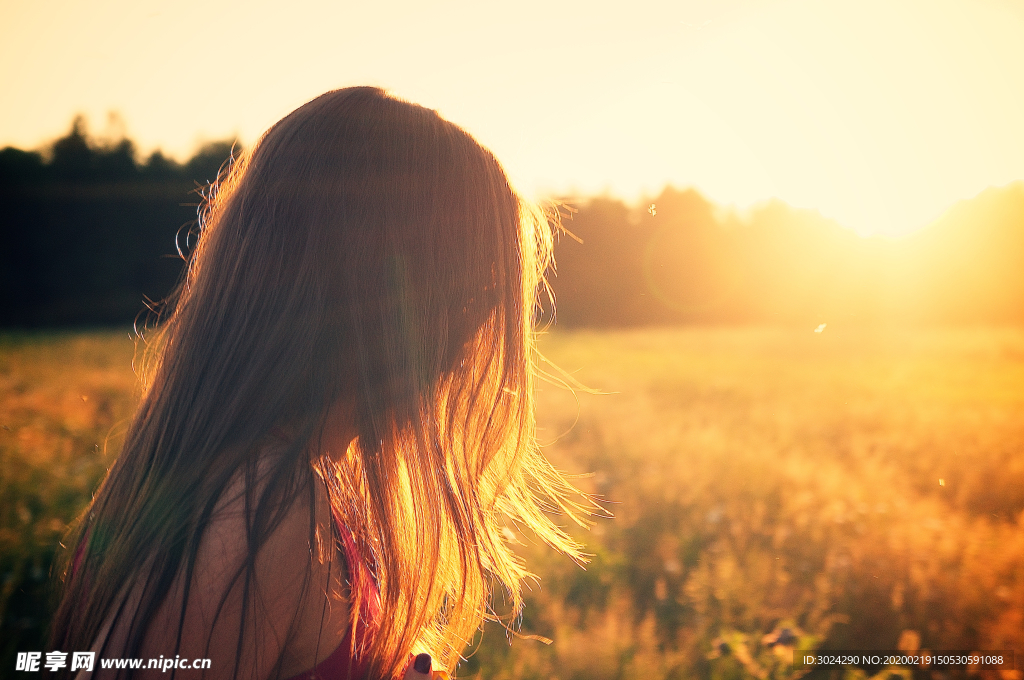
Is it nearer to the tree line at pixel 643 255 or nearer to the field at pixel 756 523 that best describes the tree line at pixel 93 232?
the tree line at pixel 643 255

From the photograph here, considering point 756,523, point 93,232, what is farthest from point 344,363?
point 93,232

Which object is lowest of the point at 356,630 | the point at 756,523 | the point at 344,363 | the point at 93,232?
the point at 756,523

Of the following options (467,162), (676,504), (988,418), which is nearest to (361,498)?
(467,162)

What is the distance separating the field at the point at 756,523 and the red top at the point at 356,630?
1012 millimetres

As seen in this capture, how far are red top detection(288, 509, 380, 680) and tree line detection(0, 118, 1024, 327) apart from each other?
1298 millimetres

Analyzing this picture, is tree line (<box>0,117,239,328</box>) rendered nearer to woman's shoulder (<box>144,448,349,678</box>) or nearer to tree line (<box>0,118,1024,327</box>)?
tree line (<box>0,118,1024,327</box>)

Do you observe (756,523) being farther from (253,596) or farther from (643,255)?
(253,596)

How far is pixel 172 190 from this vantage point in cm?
2833

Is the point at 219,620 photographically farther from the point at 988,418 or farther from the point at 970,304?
the point at 970,304

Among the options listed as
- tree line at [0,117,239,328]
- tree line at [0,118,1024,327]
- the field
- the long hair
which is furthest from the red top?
tree line at [0,117,239,328]

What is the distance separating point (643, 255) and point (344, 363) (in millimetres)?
2661

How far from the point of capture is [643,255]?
3.31m

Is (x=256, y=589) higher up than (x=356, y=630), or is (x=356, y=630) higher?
(x=256, y=589)

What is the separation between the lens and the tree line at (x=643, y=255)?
3471 mm
